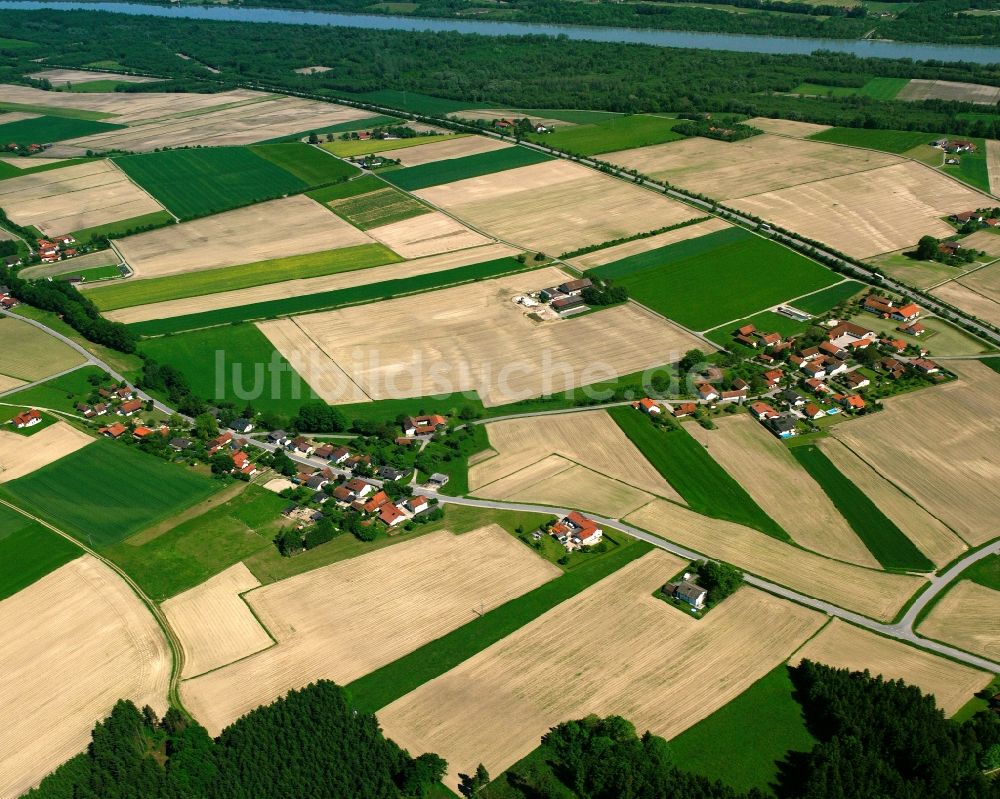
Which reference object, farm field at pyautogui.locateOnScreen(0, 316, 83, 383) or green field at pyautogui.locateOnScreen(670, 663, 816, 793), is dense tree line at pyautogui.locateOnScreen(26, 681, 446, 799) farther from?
farm field at pyautogui.locateOnScreen(0, 316, 83, 383)

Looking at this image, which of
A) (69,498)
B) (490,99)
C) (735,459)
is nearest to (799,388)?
(735,459)

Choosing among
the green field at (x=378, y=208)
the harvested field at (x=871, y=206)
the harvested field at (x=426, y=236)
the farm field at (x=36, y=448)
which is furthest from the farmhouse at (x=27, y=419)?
the harvested field at (x=871, y=206)

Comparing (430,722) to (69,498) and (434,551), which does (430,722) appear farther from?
(69,498)

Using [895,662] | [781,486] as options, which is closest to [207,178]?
[781,486]

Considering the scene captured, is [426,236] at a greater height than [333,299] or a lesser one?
greater

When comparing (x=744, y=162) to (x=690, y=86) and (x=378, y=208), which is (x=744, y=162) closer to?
(x=690, y=86)

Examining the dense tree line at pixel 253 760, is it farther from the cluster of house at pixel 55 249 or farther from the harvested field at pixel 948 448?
the cluster of house at pixel 55 249

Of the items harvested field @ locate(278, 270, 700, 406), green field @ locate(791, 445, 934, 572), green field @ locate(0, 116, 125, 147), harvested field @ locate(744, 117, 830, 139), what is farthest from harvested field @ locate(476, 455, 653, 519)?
green field @ locate(0, 116, 125, 147)
